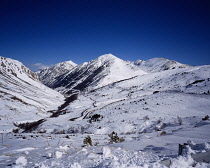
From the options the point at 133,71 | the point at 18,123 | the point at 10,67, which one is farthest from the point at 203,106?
the point at 133,71

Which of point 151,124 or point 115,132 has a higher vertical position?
point 151,124

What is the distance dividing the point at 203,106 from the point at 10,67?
12744 centimetres

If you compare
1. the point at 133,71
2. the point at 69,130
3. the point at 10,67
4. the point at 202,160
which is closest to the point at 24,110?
the point at 69,130

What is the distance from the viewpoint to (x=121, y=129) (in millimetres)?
17406

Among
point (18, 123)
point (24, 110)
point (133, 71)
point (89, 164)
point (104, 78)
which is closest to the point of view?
point (89, 164)

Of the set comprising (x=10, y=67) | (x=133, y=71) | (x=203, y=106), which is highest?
(x=133, y=71)

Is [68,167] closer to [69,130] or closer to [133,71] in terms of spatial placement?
[69,130]

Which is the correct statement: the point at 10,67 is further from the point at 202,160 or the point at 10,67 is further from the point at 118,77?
the point at 202,160

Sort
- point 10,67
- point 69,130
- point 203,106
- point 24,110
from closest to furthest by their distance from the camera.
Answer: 1. point 69,130
2. point 203,106
3. point 24,110
4. point 10,67

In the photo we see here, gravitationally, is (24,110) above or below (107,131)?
above

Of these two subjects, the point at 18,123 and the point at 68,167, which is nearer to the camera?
the point at 68,167

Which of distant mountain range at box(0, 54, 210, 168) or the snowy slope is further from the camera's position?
the snowy slope

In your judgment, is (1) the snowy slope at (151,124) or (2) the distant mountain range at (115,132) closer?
(2) the distant mountain range at (115,132)

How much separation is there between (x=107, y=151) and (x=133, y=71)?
180304 mm
